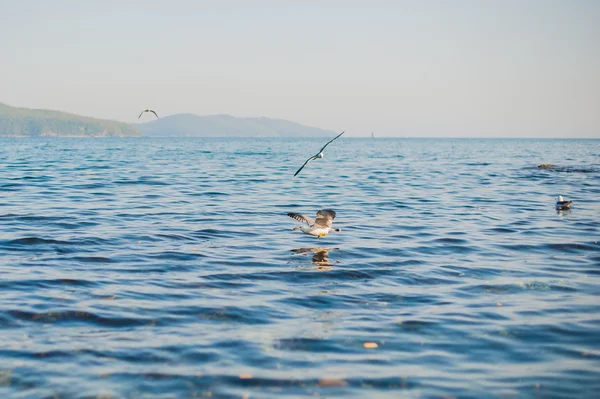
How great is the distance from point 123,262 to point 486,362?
830cm

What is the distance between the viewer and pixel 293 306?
33.4 ft

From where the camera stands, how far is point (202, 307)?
9945 mm

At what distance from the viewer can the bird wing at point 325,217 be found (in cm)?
1453

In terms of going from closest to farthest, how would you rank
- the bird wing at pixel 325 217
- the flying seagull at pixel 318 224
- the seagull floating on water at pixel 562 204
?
the bird wing at pixel 325 217 < the flying seagull at pixel 318 224 < the seagull floating on water at pixel 562 204

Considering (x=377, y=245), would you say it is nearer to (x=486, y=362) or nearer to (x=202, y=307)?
(x=202, y=307)

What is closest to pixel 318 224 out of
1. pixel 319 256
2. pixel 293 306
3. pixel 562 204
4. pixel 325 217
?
pixel 325 217

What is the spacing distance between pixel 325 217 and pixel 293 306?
494 centimetres

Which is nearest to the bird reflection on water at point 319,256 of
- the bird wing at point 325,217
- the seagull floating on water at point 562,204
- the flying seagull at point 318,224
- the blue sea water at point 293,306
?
the blue sea water at point 293,306

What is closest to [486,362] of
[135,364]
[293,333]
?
[293,333]

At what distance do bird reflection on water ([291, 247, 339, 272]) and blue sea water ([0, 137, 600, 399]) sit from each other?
0.12m

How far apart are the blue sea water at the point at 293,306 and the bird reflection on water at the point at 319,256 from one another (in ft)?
0.39

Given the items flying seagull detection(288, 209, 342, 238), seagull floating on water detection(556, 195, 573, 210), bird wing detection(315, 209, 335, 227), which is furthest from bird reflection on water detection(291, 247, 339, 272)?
seagull floating on water detection(556, 195, 573, 210)

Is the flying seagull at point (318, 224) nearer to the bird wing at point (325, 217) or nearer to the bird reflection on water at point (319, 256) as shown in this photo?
the bird wing at point (325, 217)

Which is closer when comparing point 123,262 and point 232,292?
point 232,292
